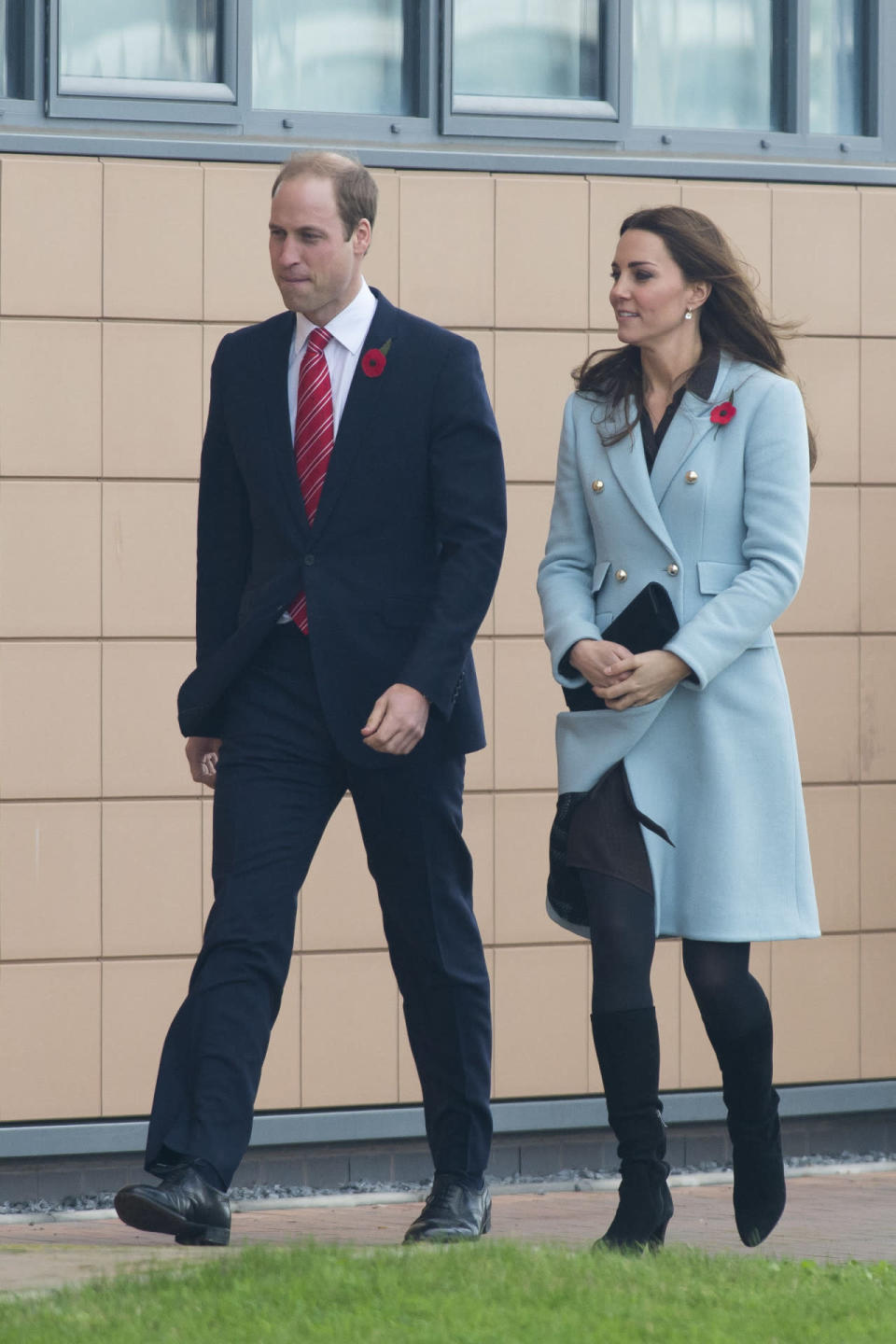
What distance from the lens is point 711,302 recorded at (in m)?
4.80

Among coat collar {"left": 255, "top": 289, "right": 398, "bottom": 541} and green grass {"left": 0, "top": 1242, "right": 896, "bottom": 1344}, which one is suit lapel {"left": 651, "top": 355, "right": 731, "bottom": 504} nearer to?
coat collar {"left": 255, "top": 289, "right": 398, "bottom": 541}

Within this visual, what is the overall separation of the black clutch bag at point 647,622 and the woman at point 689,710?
3 centimetres

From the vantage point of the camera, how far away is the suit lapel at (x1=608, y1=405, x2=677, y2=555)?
4613mm

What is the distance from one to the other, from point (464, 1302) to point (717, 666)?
1.45 m

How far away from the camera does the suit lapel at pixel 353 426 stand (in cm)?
464

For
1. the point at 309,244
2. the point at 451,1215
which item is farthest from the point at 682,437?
the point at 451,1215

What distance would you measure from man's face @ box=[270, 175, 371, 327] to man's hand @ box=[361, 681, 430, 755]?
0.87m

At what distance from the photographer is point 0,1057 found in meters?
6.30

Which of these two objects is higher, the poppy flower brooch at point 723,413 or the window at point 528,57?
the window at point 528,57

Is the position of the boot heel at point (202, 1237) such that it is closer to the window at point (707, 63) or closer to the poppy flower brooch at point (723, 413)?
the poppy flower brooch at point (723, 413)

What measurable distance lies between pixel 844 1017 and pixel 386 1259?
331cm

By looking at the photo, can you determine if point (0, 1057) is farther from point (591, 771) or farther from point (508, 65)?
point (508, 65)

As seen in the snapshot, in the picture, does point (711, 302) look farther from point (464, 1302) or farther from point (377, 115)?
point (377, 115)

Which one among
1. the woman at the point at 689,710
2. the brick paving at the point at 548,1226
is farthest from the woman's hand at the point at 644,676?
the brick paving at the point at 548,1226
